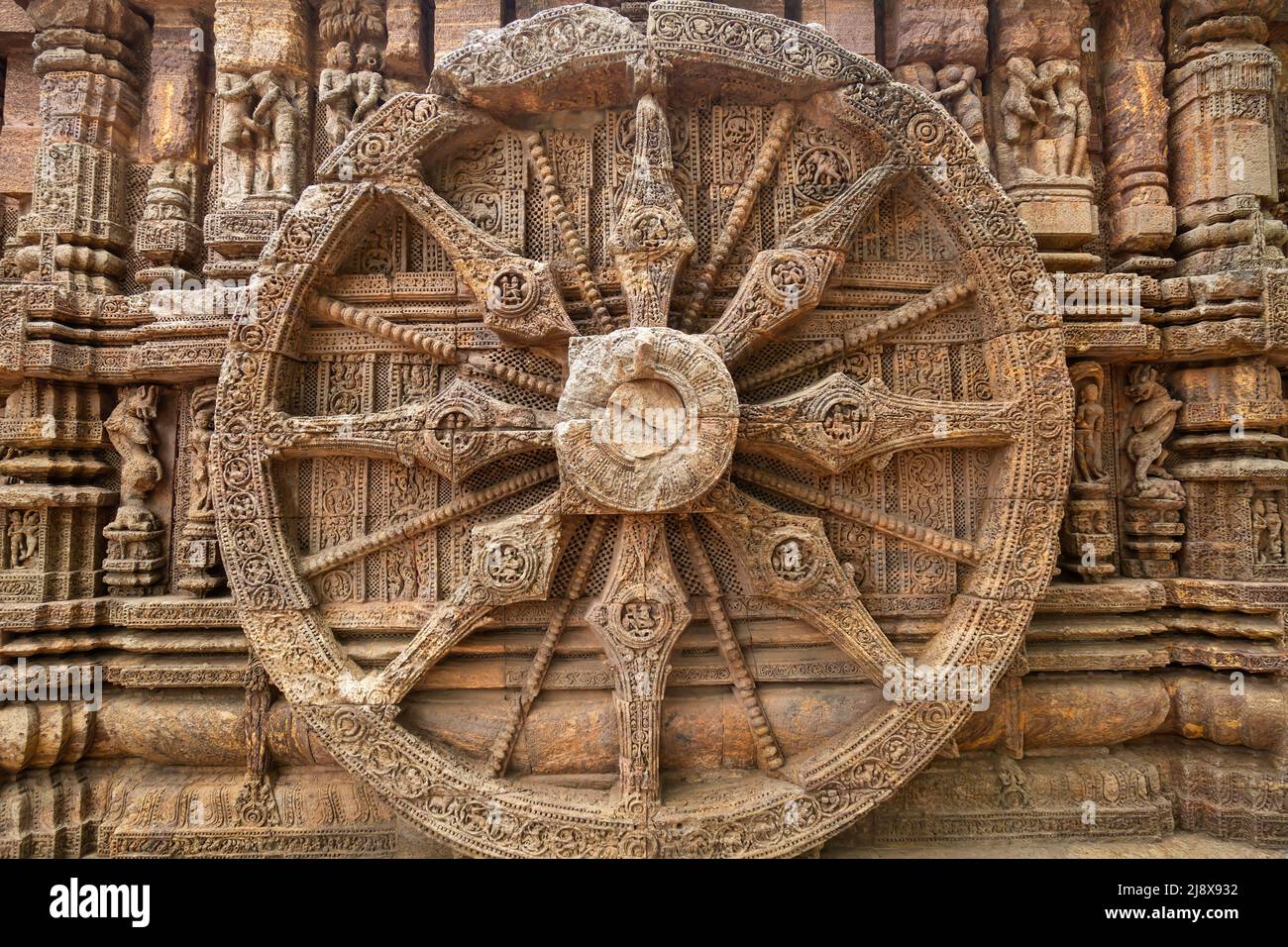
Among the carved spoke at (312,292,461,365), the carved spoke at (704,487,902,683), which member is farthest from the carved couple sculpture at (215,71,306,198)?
the carved spoke at (704,487,902,683)

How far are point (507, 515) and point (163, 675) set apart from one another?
2.39m

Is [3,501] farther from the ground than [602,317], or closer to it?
closer to it

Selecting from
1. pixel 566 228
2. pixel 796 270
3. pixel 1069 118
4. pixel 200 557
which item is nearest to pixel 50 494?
pixel 200 557

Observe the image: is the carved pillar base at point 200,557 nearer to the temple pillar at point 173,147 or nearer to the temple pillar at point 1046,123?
the temple pillar at point 173,147

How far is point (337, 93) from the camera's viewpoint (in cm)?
401

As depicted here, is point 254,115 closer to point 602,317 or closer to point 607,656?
point 602,317

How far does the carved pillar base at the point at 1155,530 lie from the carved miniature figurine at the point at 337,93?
580cm

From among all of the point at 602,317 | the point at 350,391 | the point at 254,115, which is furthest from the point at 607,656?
the point at 254,115

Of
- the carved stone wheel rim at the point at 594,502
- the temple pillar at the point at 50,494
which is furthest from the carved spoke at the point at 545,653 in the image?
the temple pillar at the point at 50,494

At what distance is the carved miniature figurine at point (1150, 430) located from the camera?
13.2 feet

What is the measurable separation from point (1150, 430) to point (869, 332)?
219 centimetres

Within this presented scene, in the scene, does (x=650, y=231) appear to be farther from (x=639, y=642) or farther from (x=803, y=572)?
(x=639, y=642)

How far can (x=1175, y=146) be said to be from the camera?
4207 mm

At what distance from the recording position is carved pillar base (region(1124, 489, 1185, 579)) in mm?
3973
